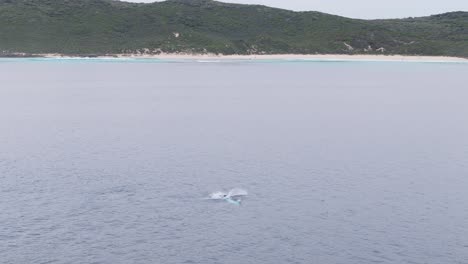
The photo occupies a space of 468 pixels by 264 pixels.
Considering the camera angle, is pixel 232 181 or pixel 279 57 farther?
pixel 279 57

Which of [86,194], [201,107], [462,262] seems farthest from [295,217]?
[201,107]

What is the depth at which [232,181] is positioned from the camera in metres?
41.7

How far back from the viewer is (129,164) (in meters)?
46.3

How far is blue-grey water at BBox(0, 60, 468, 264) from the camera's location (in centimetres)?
3055

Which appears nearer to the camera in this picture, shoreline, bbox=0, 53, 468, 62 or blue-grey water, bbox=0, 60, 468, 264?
blue-grey water, bbox=0, 60, 468, 264

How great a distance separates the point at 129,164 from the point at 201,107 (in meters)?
34.0

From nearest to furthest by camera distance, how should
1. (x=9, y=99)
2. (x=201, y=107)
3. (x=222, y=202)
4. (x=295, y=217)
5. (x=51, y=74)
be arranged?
(x=295, y=217)
(x=222, y=202)
(x=201, y=107)
(x=9, y=99)
(x=51, y=74)

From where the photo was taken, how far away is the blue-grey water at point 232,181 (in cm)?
3055

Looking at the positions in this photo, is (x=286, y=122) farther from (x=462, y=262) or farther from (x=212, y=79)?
(x=212, y=79)

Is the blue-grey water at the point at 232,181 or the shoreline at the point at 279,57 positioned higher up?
the blue-grey water at the point at 232,181

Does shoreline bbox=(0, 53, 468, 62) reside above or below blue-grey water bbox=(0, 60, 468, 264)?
below

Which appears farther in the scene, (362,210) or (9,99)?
(9,99)

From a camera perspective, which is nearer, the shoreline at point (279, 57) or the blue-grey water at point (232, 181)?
the blue-grey water at point (232, 181)

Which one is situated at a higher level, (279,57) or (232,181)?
(232,181)
